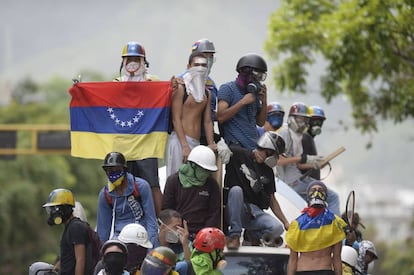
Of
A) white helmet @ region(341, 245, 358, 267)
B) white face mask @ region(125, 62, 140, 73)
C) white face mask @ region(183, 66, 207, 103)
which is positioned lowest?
white helmet @ region(341, 245, 358, 267)

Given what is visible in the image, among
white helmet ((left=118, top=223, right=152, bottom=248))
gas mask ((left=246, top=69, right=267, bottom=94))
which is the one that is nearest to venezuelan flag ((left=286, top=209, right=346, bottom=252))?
white helmet ((left=118, top=223, right=152, bottom=248))

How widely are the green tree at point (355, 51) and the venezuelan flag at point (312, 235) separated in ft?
28.0

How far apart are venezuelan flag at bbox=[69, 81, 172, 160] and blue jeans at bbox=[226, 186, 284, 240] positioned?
1.30m

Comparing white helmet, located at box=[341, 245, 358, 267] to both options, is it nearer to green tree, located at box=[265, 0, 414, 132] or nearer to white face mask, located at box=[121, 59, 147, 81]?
white face mask, located at box=[121, 59, 147, 81]

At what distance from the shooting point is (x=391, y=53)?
24.4m

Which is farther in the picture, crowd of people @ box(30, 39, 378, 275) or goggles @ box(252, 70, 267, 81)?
goggles @ box(252, 70, 267, 81)

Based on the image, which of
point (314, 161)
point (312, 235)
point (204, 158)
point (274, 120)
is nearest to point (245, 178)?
point (204, 158)

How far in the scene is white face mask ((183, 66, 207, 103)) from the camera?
610 inches

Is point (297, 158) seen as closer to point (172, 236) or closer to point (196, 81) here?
point (196, 81)

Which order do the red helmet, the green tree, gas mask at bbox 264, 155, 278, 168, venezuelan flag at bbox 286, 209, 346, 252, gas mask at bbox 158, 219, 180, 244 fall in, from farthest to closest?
1. the green tree
2. gas mask at bbox 264, 155, 278, 168
3. gas mask at bbox 158, 219, 180, 244
4. venezuelan flag at bbox 286, 209, 346, 252
5. the red helmet

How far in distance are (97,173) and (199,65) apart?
166 ft

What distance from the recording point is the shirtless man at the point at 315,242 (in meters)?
13.9

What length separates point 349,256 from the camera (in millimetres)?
15336

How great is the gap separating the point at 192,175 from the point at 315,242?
1561mm
